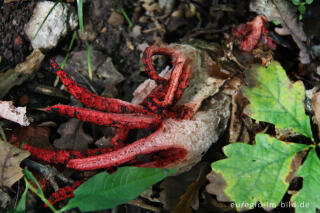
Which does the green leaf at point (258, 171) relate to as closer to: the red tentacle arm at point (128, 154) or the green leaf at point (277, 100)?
the green leaf at point (277, 100)

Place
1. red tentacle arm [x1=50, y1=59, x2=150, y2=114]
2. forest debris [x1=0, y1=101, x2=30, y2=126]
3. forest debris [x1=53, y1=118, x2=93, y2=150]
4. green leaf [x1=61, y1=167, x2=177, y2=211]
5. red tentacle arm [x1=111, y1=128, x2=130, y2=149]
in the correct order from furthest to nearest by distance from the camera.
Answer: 1. forest debris [x1=53, y1=118, x2=93, y2=150]
2. red tentacle arm [x1=111, y1=128, x2=130, y2=149]
3. forest debris [x1=0, y1=101, x2=30, y2=126]
4. red tentacle arm [x1=50, y1=59, x2=150, y2=114]
5. green leaf [x1=61, y1=167, x2=177, y2=211]

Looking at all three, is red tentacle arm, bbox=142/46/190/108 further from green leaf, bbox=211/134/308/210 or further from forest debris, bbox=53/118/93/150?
forest debris, bbox=53/118/93/150

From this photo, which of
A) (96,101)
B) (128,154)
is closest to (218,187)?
(128,154)

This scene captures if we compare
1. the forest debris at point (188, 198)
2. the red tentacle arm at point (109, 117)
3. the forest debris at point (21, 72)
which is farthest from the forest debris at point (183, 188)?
the forest debris at point (21, 72)

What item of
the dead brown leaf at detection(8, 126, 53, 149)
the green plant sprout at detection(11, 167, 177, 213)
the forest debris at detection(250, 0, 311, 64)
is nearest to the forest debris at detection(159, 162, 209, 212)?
the green plant sprout at detection(11, 167, 177, 213)

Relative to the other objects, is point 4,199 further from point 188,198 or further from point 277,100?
point 277,100

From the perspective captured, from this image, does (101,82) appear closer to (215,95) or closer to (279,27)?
(215,95)

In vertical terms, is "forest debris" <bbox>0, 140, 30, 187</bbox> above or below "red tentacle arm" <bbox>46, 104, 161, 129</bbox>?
below
